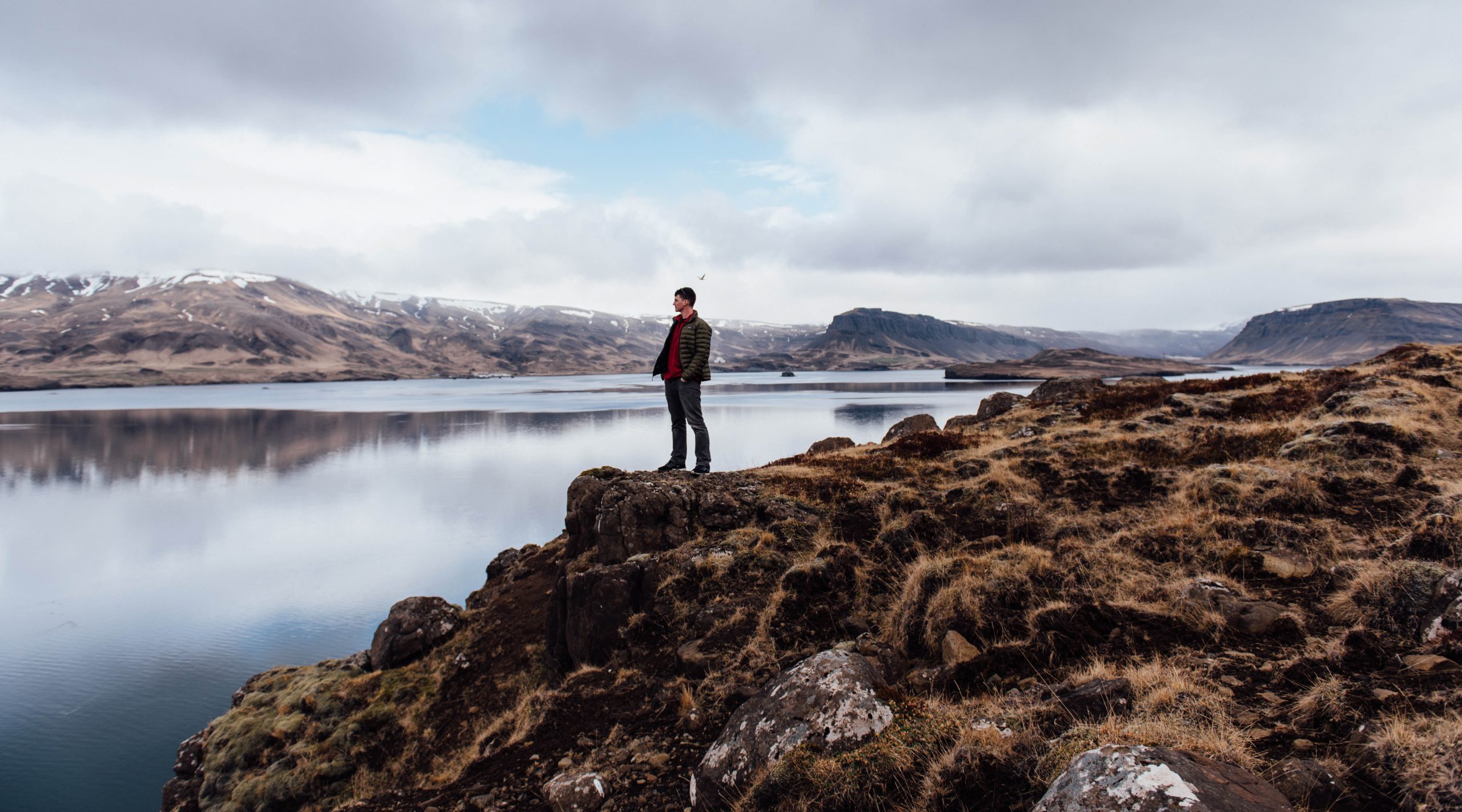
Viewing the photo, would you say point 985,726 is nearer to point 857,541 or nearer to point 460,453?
point 857,541

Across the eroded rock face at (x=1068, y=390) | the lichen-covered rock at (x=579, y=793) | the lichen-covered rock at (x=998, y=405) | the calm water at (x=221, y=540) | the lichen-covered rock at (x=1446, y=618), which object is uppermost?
the eroded rock face at (x=1068, y=390)

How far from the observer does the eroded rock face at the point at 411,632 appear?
13352 mm

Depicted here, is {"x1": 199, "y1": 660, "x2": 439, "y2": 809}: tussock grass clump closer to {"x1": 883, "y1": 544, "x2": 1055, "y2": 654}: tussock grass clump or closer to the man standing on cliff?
the man standing on cliff

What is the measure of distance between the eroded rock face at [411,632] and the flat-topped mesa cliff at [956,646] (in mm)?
59

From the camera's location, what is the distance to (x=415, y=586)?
25312 millimetres

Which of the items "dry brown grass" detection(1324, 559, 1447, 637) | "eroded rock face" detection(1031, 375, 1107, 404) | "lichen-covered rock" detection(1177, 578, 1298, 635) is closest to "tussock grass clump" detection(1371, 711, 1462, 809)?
"dry brown grass" detection(1324, 559, 1447, 637)

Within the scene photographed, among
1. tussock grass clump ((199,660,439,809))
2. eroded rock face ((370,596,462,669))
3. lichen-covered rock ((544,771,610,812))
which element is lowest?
tussock grass clump ((199,660,439,809))

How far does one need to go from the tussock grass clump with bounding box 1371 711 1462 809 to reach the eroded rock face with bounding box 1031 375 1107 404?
65.8ft

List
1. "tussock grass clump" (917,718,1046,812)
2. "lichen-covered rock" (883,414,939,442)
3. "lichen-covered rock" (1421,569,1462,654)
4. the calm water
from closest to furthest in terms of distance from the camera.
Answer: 1. "tussock grass clump" (917,718,1046,812)
2. "lichen-covered rock" (1421,569,1462,654)
3. the calm water
4. "lichen-covered rock" (883,414,939,442)

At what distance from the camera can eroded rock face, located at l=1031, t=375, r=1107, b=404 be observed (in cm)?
2397

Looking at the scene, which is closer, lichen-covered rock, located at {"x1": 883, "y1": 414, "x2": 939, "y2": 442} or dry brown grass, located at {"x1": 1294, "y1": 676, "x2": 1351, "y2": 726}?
dry brown grass, located at {"x1": 1294, "y1": 676, "x2": 1351, "y2": 726}

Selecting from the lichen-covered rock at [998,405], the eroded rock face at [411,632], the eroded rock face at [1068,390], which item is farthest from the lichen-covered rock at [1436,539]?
the lichen-covered rock at [998,405]

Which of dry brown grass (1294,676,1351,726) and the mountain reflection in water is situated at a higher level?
dry brown grass (1294,676,1351,726)

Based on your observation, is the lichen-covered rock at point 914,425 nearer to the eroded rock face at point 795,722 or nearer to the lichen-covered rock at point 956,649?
the lichen-covered rock at point 956,649
